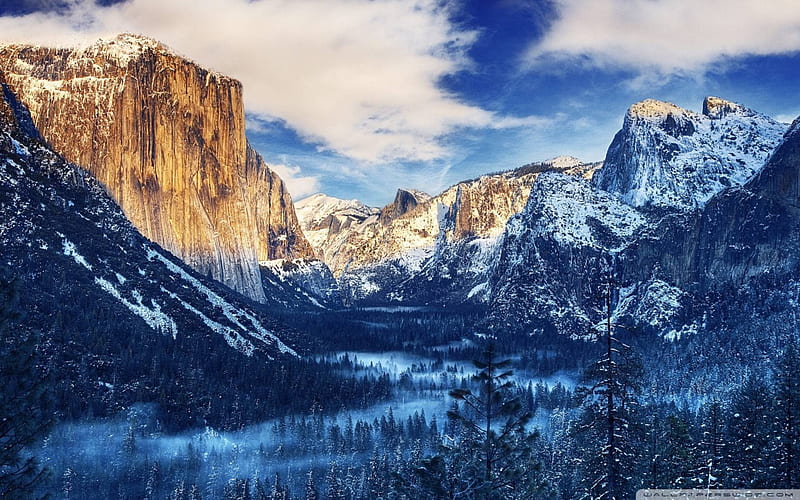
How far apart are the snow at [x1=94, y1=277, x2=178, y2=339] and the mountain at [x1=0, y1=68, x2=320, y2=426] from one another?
332 millimetres

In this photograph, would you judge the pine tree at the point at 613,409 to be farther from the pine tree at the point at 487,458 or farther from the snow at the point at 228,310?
the snow at the point at 228,310

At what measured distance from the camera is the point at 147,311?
502 feet

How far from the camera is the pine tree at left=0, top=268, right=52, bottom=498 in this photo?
80.5ft

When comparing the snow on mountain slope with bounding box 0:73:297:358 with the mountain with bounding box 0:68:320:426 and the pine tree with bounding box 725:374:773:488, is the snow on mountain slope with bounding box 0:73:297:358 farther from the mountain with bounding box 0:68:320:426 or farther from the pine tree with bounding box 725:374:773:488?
the pine tree with bounding box 725:374:773:488

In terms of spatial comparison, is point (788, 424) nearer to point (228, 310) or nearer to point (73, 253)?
point (73, 253)

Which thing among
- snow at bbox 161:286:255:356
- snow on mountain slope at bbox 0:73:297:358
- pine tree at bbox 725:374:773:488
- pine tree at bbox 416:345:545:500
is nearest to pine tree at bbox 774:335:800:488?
pine tree at bbox 725:374:773:488

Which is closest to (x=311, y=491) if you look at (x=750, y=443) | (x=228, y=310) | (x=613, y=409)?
(x=750, y=443)

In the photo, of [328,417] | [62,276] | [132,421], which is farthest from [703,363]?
[62,276]

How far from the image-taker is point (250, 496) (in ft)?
292

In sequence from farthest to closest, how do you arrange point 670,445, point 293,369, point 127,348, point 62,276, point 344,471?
point 293,369 < point 62,276 < point 127,348 < point 344,471 < point 670,445

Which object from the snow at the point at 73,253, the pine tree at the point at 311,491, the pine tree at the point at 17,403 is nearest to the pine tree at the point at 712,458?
the pine tree at the point at 17,403

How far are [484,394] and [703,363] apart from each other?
171m

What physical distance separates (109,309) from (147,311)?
15.5 metres

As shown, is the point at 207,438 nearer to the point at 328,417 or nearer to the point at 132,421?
the point at 132,421
